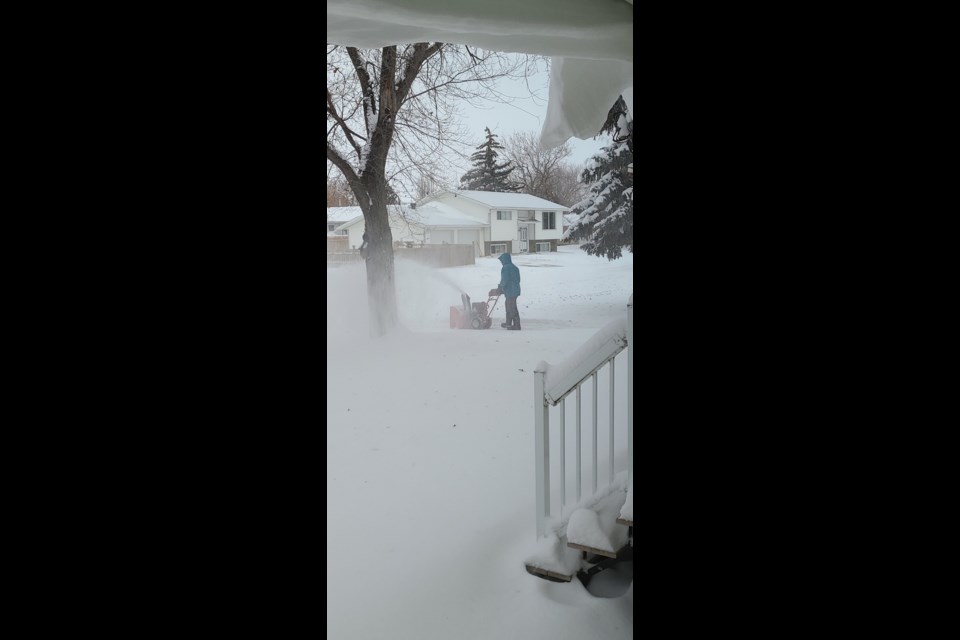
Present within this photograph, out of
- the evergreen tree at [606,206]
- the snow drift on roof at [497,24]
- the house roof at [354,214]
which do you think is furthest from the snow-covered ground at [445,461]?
the snow drift on roof at [497,24]

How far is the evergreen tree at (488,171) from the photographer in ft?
33.1

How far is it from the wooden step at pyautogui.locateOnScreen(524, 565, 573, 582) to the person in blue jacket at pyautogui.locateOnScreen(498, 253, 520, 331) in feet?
18.3

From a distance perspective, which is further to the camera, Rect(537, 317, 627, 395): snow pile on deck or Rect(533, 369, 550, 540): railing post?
Rect(533, 369, 550, 540): railing post

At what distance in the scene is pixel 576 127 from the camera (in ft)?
6.98

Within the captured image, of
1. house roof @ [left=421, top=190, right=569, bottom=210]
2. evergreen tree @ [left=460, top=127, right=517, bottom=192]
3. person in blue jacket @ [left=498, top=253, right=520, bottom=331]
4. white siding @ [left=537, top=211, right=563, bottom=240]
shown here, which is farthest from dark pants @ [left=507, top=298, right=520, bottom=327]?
white siding @ [left=537, top=211, right=563, bottom=240]

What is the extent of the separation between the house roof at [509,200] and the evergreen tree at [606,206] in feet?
2.80

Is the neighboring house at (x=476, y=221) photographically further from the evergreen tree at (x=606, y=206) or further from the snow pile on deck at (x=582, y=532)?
the snow pile on deck at (x=582, y=532)

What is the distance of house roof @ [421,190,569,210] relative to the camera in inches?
393

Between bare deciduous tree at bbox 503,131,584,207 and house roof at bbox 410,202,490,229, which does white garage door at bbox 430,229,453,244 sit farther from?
bare deciduous tree at bbox 503,131,584,207

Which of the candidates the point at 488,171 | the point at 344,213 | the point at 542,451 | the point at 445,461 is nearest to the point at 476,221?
the point at 488,171

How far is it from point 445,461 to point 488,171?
23.5ft
